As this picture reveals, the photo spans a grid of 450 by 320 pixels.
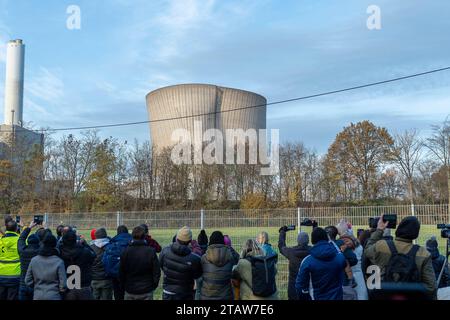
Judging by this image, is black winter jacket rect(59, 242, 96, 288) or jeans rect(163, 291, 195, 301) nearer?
jeans rect(163, 291, 195, 301)

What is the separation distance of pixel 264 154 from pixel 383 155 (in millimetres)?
13130

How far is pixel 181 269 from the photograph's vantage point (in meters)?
5.94

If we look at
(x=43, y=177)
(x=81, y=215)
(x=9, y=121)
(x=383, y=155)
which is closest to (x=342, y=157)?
(x=383, y=155)

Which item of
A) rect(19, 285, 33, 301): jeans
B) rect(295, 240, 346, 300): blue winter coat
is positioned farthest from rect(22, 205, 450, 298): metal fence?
rect(19, 285, 33, 301): jeans

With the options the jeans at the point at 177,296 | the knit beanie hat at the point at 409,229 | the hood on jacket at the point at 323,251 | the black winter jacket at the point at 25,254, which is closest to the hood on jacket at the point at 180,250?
the jeans at the point at 177,296

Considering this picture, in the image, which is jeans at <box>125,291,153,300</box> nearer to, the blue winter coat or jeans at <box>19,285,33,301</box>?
jeans at <box>19,285,33,301</box>

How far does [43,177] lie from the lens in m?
42.1

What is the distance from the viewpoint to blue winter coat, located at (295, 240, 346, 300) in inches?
201

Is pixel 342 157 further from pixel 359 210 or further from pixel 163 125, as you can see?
pixel 359 210

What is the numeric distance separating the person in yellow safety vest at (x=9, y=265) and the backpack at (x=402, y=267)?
5.72m

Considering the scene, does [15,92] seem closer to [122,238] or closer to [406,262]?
[122,238]

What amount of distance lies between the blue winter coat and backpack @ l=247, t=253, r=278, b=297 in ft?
1.79

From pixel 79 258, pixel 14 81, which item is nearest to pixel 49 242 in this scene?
pixel 79 258

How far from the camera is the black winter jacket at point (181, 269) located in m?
5.94
